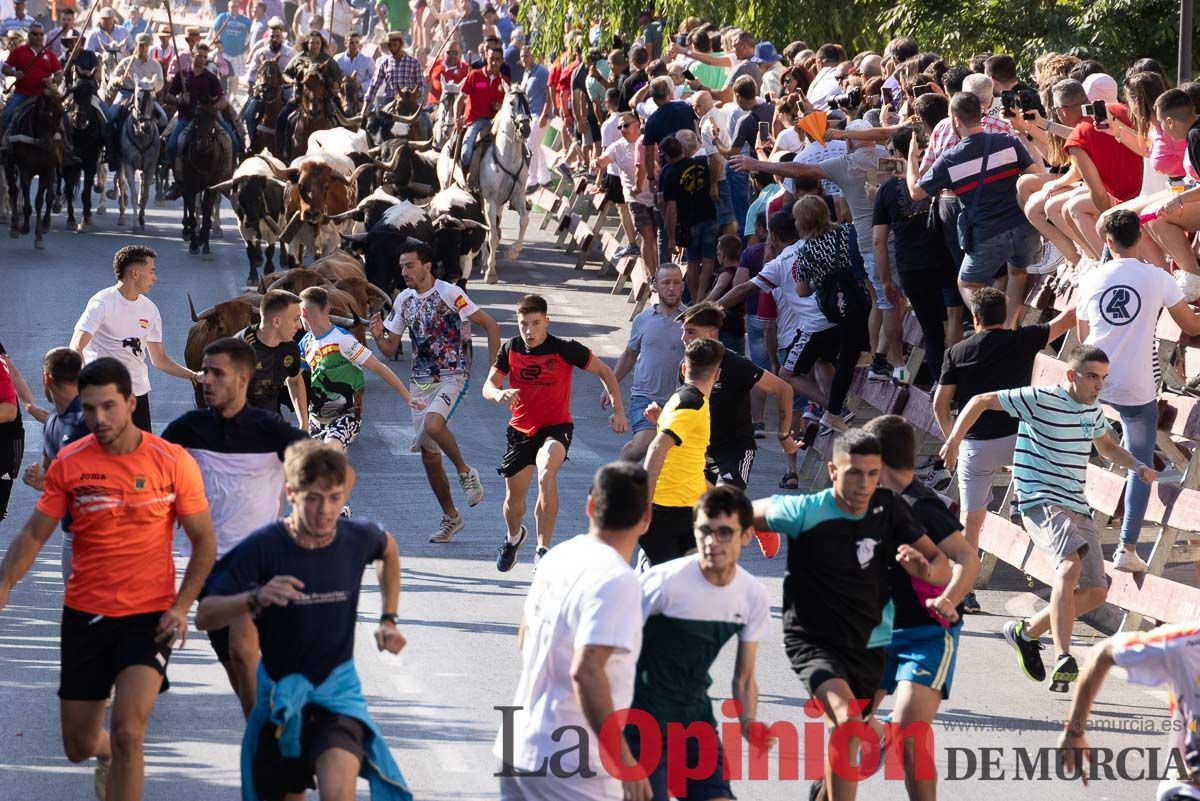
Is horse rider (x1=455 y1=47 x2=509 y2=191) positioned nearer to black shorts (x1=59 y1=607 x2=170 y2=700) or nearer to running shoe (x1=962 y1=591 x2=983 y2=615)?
running shoe (x1=962 y1=591 x2=983 y2=615)

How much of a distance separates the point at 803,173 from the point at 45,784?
354 inches

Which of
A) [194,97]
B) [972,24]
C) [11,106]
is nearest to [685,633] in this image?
[972,24]

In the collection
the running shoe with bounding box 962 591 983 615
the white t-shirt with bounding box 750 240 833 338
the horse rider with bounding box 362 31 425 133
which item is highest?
the horse rider with bounding box 362 31 425 133

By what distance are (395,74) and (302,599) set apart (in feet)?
A: 83.8

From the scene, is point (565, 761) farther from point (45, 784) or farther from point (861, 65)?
point (861, 65)

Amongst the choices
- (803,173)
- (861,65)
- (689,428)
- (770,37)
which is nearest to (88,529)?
(689,428)

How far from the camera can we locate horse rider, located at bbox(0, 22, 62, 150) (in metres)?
26.6

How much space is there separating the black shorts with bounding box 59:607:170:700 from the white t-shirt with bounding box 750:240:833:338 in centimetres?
841

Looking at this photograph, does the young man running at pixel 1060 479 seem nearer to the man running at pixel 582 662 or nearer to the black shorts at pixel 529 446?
the black shorts at pixel 529 446

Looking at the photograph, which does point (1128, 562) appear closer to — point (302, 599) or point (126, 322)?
point (302, 599)

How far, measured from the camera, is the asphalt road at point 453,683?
8547 mm

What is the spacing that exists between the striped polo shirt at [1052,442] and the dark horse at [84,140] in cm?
2024

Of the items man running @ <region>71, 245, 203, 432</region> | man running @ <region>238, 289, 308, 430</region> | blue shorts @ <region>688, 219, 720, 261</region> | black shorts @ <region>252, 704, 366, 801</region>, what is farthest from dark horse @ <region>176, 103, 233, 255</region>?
black shorts @ <region>252, 704, 366, 801</region>

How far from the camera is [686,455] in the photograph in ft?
32.4
